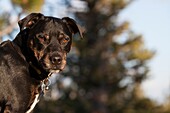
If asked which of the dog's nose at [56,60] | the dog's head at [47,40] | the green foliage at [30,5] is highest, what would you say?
the green foliage at [30,5]

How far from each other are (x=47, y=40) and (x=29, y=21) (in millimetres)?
382

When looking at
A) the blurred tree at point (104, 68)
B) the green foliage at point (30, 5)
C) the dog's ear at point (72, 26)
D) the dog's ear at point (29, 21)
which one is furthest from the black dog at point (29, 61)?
the blurred tree at point (104, 68)

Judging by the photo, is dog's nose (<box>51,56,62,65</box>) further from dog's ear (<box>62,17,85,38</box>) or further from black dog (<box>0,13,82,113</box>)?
dog's ear (<box>62,17,85,38</box>)

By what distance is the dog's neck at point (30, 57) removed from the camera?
732cm

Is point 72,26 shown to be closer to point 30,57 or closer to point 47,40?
point 47,40

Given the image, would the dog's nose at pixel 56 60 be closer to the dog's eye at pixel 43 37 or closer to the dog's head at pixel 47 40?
the dog's head at pixel 47 40

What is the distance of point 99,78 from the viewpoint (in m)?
29.1

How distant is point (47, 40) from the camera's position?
7348mm

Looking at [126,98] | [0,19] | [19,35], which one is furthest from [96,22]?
[19,35]

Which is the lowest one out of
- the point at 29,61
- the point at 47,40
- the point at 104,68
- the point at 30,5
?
the point at 29,61

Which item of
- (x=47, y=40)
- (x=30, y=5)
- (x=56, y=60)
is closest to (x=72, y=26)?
(x=47, y=40)

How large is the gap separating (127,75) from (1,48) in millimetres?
23031

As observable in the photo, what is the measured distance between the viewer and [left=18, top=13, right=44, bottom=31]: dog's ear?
289 inches

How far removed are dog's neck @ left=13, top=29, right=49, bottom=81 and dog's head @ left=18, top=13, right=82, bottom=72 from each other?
6 cm
